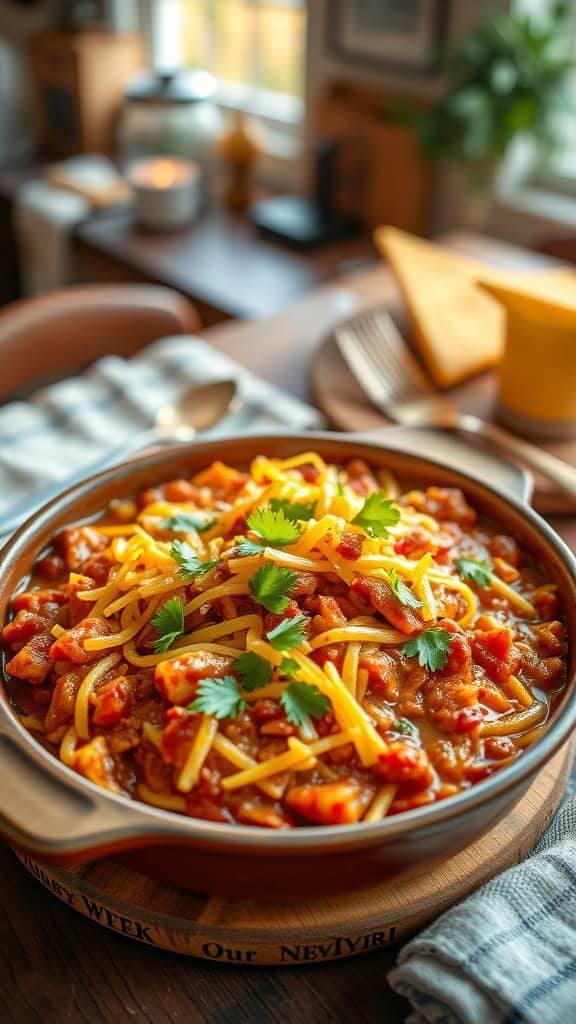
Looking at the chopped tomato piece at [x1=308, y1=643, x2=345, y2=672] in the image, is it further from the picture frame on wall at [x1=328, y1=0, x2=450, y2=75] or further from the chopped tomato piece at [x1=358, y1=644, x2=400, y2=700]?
the picture frame on wall at [x1=328, y1=0, x2=450, y2=75]

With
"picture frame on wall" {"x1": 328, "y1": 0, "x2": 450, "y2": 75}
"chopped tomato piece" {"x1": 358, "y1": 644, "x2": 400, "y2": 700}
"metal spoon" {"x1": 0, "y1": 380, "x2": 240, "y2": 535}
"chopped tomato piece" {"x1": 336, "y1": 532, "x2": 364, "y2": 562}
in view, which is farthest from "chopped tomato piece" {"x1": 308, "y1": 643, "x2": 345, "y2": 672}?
"picture frame on wall" {"x1": 328, "y1": 0, "x2": 450, "y2": 75}

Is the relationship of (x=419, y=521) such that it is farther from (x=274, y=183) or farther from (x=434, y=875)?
(x=274, y=183)

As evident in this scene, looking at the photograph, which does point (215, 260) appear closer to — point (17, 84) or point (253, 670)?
point (17, 84)

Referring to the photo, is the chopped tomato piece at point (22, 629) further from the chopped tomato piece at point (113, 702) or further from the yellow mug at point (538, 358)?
the yellow mug at point (538, 358)

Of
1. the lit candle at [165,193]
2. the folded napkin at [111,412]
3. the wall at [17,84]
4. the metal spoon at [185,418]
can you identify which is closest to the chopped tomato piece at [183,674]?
the metal spoon at [185,418]

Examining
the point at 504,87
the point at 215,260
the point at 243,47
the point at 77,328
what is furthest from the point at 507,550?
the point at 243,47

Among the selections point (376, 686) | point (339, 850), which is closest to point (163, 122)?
point (376, 686)
